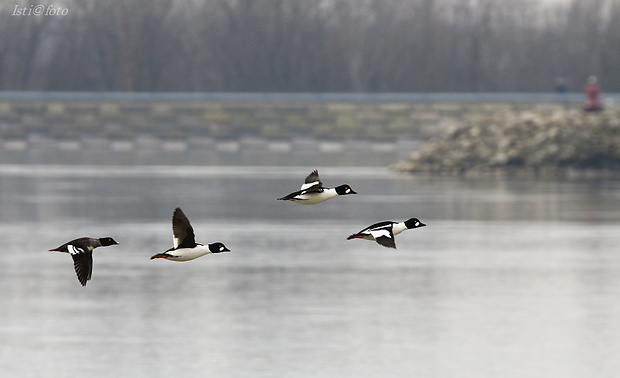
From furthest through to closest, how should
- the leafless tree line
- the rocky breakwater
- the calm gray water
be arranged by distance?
the leafless tree line, the rocky breakwater, the calm gray water

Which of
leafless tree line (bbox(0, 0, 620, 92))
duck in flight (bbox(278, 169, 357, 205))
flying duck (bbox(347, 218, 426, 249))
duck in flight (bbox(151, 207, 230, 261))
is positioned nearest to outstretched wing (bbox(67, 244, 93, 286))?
duck in flight (bbox(151, 207, 230, 261))

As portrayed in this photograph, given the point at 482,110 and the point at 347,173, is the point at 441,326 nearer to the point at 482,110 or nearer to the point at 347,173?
the point at 347,173

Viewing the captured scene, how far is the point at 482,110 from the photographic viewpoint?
67.1 metres

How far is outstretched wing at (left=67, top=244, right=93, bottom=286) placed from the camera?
6715 mm

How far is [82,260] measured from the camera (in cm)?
685

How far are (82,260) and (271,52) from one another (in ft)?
258

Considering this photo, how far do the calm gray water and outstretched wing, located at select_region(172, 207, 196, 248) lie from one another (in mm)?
7494

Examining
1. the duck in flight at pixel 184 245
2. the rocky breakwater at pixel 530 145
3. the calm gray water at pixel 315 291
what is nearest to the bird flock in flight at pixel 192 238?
the duck in flight at pixel 184 245

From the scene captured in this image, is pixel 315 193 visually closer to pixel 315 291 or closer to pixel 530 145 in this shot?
pixel 315 291

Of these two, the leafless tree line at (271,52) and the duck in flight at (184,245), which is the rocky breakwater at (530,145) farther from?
the duck in flight at (184,245)

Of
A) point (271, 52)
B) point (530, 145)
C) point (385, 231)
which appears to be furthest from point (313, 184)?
point (271, 52)

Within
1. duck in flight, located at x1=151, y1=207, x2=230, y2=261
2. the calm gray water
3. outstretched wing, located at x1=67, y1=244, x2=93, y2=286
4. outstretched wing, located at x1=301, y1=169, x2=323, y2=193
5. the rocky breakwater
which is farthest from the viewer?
the rocky breakwater

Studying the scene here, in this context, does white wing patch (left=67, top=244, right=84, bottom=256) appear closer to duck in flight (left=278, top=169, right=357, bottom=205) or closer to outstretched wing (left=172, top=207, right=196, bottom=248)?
outstretched wing (left=172, top=207, right=196, bottom=248)

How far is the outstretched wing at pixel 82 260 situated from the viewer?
6715 mm
